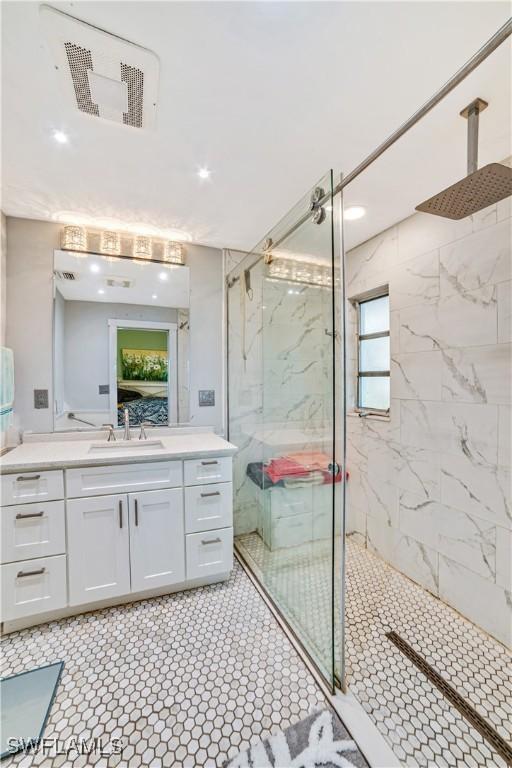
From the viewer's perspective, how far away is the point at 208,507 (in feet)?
6.65

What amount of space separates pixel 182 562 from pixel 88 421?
1162mm

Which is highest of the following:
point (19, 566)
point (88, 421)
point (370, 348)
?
point (370, 348)

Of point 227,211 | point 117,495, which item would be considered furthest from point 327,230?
point 117,495

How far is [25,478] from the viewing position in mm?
1659

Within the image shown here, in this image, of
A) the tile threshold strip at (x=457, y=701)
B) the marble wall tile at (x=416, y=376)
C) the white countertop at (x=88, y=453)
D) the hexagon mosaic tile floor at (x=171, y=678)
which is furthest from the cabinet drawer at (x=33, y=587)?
the marble wall tile at (x=416, y=376)

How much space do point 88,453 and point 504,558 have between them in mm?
2292

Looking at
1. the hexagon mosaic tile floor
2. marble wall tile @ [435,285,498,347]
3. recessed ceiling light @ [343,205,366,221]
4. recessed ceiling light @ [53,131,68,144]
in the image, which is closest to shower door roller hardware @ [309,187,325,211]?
recessed ceiling light @ [343,205,366,221]

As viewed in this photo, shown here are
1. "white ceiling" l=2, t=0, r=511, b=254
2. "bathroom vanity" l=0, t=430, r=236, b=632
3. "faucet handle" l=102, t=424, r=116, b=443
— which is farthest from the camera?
"faucet handle" l=102, t=424, r=116, b=443

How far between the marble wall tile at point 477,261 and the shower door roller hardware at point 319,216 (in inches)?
35.0

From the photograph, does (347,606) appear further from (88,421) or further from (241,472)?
(88,421)

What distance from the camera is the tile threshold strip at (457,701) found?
115 cm

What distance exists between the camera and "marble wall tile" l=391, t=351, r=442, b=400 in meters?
1.94

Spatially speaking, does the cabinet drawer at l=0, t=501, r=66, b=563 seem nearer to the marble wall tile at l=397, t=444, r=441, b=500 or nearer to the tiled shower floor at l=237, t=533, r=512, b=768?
the tiled shower floor at l=237, t=533, r=512, b=768

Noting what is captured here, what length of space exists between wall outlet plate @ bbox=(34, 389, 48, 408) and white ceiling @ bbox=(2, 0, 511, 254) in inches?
45.3
